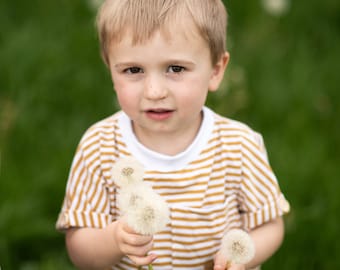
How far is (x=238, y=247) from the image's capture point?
138cm

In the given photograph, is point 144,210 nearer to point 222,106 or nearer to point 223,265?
point 223,265

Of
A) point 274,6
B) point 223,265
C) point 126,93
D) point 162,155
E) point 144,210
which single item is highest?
point 274,6

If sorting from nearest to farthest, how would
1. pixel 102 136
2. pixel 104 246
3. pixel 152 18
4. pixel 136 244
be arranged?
pixel 136 244 → pixel 152 18 → pixel 104 246 → pixel 102 136

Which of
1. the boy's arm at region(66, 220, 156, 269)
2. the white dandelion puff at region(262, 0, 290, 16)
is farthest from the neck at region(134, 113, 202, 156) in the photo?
the white dandelion puff at region(262, 0, 290, 16)

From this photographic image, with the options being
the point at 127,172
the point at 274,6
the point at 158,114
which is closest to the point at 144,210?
the point at 127,172

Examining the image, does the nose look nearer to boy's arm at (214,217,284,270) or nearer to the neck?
the neck

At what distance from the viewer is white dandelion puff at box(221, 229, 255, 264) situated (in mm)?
1373

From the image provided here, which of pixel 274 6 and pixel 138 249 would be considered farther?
pixel 274 6

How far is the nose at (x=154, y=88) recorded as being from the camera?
148cm

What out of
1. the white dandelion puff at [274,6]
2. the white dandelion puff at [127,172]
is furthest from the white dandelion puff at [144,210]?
the white dandelion puff at [274,6]

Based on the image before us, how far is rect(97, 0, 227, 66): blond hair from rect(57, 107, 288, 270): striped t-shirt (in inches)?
9.1

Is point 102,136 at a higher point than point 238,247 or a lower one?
higher

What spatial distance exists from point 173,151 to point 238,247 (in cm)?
37

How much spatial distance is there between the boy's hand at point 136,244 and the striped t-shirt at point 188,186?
10.0 inches
